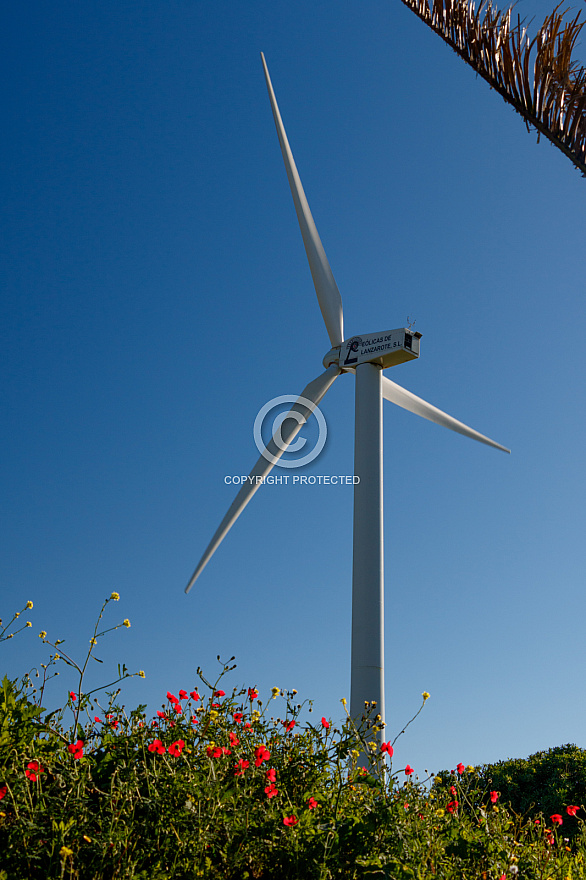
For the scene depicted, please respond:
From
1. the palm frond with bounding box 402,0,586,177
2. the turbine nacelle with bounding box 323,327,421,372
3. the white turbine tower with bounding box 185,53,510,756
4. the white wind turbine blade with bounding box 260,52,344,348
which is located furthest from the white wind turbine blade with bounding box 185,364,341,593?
the palm frond with bounding box 402,0,586,177

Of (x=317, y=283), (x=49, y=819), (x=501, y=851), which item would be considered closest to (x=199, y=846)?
(x=49, y=819)

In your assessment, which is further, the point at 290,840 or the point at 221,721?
the point at 221,721

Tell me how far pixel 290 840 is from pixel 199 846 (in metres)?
0.54

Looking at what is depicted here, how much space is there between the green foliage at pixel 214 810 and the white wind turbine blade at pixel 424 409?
10663 millimetres

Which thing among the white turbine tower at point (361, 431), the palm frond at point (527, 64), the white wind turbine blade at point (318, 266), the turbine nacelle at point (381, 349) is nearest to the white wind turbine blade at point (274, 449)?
the white turbine tower at point (361, 431)

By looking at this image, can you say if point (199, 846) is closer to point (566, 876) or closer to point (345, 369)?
point (566, 876)

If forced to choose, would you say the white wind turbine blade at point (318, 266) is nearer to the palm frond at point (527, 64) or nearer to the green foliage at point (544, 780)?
the palm frond at point (527, 64)

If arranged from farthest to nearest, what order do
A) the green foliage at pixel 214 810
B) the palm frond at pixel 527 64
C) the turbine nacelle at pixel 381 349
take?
the turbine nacelle at pixel 381 349 < the palm frond at pixel 527 64 < the green foliage at pixel 214 810

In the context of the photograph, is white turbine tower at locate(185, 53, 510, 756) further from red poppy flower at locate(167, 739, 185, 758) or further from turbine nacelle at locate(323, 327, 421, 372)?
red poppy flower at locate(167, 739, 185, 758)

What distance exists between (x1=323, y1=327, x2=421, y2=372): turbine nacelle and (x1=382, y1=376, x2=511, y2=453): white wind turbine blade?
2.24 ft

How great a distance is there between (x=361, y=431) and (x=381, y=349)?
2125mm

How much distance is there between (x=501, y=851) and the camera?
16.3 ft

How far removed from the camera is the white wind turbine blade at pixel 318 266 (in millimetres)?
16203

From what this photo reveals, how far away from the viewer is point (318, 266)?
1639 centimetres
